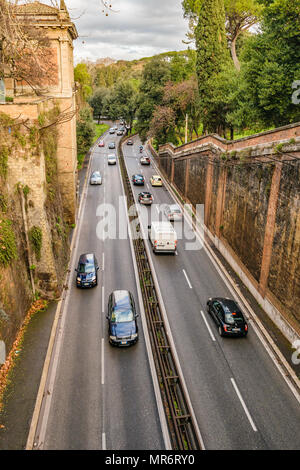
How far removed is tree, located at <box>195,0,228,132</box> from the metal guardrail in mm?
21212

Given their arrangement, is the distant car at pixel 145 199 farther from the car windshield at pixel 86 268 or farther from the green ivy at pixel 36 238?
the green ivy at pixel 36 238

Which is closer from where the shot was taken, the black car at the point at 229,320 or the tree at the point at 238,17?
the black car at the point at 229,320

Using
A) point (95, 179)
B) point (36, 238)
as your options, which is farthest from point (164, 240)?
point (95, 179)

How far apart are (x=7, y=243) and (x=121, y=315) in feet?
23.2

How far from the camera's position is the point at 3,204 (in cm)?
2022

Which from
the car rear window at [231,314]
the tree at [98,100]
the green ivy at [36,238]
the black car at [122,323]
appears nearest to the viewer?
the black car at [122,323]

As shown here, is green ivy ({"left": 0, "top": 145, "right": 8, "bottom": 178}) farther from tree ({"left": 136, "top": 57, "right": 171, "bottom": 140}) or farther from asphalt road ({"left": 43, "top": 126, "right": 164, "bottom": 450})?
tree ({"left": 136, "top": 57, "right": 171, "bottom": 140})

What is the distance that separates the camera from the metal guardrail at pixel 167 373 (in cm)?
1384

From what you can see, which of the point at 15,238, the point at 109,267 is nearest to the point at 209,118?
the point at 109,267

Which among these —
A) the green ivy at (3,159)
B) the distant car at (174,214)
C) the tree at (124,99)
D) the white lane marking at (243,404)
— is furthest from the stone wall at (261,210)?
the tree at (124,99)

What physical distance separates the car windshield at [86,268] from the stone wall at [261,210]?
10.5 m

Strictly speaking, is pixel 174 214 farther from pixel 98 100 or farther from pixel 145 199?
pixel 98 100

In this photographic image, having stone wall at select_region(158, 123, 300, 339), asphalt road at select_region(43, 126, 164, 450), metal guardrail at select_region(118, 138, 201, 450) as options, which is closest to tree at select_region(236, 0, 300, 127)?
stone wall at select_region(158, 123, 300, 339)
